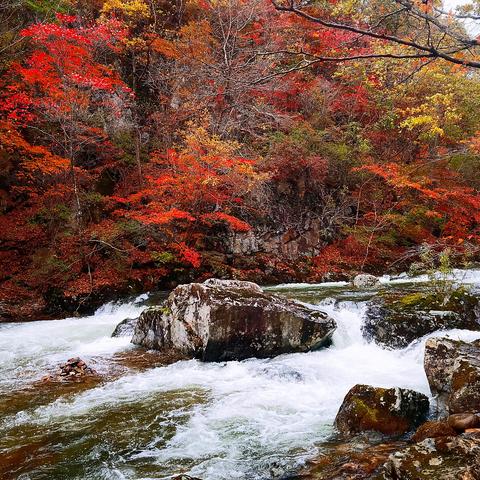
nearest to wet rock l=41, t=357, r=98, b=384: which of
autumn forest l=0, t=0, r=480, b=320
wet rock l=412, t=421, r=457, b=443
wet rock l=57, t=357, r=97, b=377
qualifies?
wet rock l=57, t=357, r=97, b=377

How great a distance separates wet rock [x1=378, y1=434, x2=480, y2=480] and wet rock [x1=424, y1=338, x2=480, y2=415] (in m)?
1.40

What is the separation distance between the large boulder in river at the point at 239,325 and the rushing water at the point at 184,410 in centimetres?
29

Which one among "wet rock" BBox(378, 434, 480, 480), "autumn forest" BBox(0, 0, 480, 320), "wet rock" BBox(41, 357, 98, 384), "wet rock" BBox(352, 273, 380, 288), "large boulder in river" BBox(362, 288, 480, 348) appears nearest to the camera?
"wet rock" BBox(378, 434, 480, 480)

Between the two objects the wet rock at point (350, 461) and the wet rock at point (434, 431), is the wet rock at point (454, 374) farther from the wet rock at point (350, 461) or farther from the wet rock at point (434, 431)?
the wet rock at point (350, 461)

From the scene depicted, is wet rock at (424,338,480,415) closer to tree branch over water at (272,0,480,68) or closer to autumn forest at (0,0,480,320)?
tree branch over water at (272,0,480,68)

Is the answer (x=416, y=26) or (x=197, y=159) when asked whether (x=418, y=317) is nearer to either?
(x=416, y=26)

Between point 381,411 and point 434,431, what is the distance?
2.44 ft

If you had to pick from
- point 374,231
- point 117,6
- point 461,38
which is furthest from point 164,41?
point 461,38

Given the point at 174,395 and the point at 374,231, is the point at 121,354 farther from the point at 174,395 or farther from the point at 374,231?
the point at 374,231

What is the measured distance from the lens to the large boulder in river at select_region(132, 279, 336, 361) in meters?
7.99

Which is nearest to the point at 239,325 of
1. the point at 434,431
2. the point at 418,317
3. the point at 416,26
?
the point at 418,317

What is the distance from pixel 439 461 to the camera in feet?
11.1

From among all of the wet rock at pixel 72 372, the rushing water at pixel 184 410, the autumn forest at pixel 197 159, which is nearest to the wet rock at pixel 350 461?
the rushing water at pixel 184 410

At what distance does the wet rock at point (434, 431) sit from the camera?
421 centimetres
